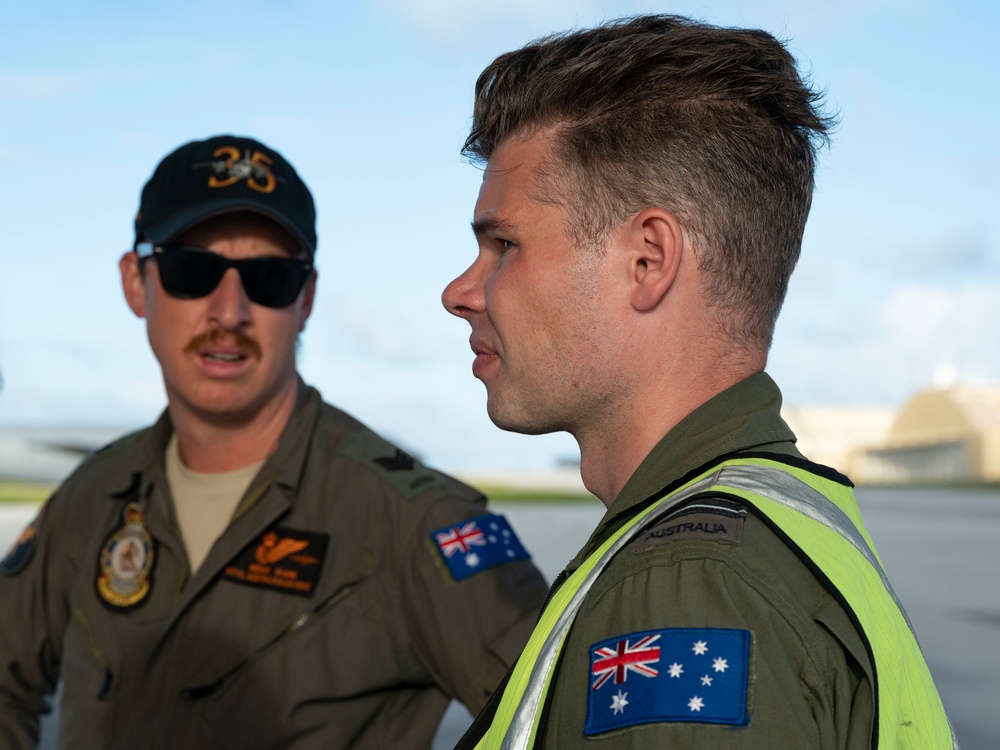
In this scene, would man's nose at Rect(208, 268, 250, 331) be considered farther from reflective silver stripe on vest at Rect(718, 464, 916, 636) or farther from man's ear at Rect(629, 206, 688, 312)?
reflective silver stripe on vest at Rect(718, 464, 916, 636)

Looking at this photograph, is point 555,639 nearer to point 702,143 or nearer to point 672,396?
point 672,396

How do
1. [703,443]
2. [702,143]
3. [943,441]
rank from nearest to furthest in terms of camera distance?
[703,443] → [702,143] → [943,441]

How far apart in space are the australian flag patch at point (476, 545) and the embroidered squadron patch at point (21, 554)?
1.26m

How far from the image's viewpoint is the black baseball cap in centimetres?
279

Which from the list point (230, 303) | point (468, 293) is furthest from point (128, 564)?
point (468, 293)

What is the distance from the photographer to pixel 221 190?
2.80 m

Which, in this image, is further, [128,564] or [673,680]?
[128,564]

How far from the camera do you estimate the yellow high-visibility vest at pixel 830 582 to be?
1.12 m

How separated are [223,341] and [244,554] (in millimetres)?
554

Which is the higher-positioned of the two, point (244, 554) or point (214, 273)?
point (214, 273)

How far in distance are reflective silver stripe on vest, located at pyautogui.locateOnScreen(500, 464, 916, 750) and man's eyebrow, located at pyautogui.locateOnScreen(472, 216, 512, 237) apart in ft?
1.62

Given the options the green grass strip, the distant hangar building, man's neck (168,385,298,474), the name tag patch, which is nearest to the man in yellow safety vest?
the name tag patch

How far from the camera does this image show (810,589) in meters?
1.10

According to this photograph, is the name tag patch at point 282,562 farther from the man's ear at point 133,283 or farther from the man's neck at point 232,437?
the man's ear at point 133,283
